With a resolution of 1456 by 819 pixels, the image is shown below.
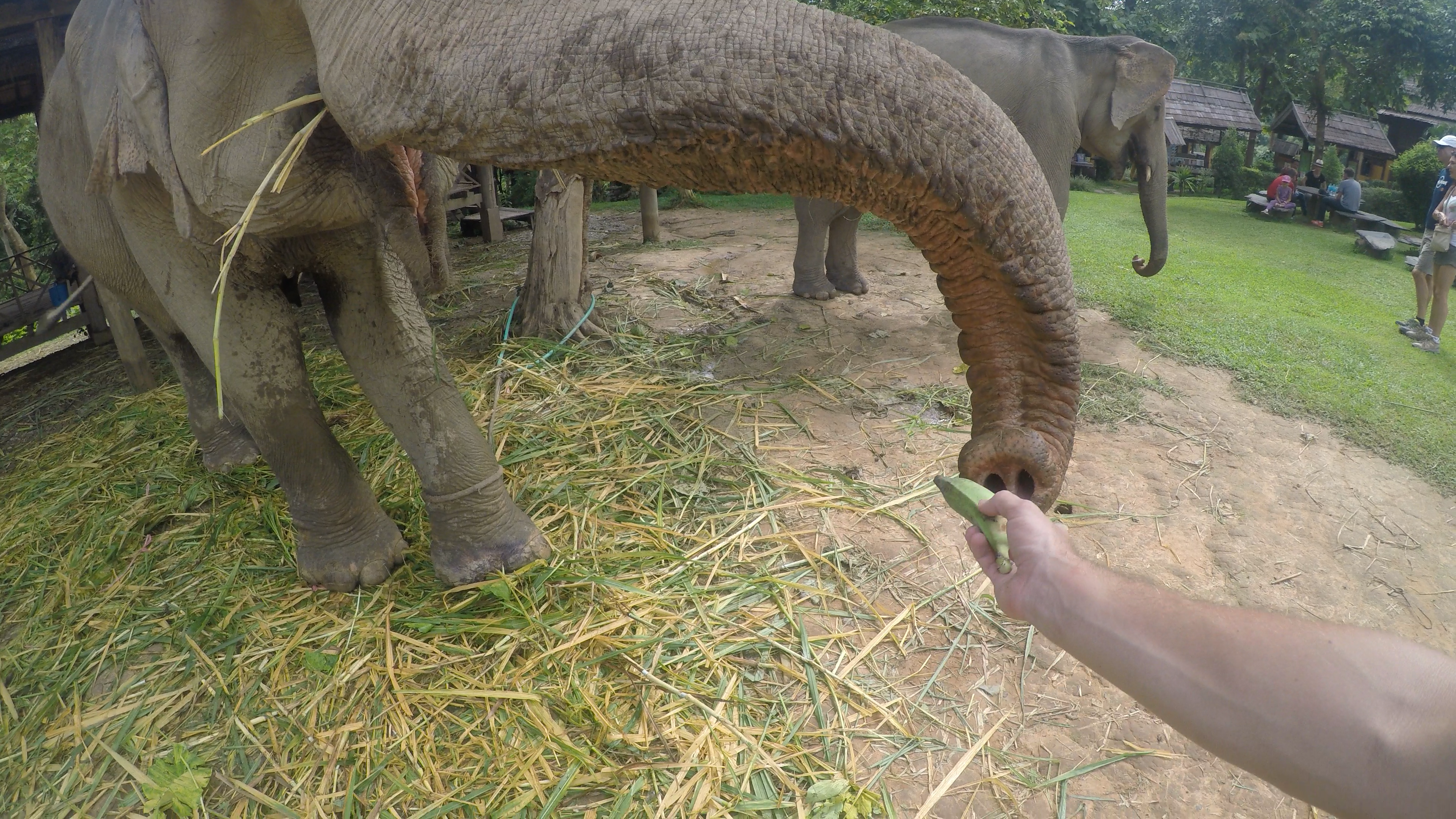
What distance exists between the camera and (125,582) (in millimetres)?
2826

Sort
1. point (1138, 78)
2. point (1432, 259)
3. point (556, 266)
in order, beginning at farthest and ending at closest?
point (1432, 259)
point (1138, 78)
point (556, 266)

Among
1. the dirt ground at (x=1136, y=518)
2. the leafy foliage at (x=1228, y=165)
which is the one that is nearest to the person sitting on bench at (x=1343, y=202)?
the leafy foliage at (x=1228, y=165)

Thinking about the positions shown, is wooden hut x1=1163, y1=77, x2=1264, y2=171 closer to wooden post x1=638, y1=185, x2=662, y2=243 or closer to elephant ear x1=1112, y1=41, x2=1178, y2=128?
elephant ear x1=1112, y1=41, x2=1178, y2=128

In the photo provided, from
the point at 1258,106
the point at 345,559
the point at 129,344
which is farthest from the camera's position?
the point at 1258,106

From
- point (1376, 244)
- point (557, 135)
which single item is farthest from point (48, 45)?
point (1376, 244)

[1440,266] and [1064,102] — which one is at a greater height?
[1064,102]

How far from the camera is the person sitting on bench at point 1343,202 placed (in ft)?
36.8

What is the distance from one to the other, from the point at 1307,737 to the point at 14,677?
3.29 m

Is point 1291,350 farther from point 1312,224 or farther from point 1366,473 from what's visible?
point 1312,224

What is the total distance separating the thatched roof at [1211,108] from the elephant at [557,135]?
55.1 ft

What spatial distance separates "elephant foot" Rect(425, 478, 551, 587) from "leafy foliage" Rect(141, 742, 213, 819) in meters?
0.78

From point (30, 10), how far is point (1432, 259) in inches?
323

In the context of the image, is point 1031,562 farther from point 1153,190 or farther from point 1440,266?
point 1440,266

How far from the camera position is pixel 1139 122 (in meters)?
5.59
